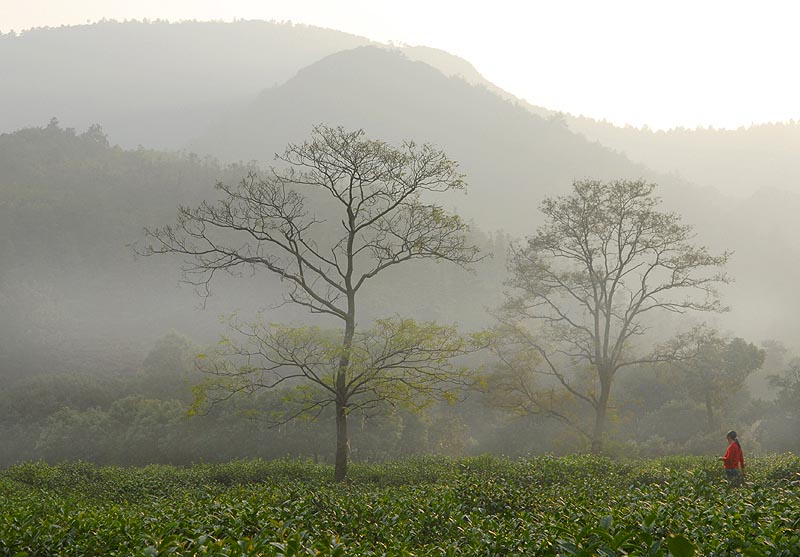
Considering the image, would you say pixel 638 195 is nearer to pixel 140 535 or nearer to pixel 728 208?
pixel 140 535

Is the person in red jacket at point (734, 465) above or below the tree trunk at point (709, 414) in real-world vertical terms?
above

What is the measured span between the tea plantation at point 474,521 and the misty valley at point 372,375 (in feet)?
0.21

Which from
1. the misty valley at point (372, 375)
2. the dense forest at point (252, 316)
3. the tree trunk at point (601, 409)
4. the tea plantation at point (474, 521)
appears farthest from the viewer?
the dense forest at point (252, 316)

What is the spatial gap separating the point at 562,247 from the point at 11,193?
403 ft

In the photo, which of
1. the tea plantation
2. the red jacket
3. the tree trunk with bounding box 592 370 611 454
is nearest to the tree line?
the tree trunk with bounding box 592 370 611 454

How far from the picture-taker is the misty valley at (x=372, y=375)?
8.34 m

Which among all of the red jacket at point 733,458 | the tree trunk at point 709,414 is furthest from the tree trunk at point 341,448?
the tree trunk at point 709,414

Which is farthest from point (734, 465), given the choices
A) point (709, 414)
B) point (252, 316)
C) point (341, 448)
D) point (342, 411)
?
point (252, 316)

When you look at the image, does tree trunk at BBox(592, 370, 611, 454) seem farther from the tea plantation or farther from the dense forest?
the tea plantation

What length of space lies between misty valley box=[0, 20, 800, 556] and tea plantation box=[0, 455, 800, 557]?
6cm

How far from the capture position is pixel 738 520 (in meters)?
6.49

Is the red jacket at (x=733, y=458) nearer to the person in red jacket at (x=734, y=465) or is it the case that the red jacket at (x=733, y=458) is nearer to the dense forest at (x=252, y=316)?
the person in red jacket at (x=734, y=465)

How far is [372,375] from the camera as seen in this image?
17766 mm

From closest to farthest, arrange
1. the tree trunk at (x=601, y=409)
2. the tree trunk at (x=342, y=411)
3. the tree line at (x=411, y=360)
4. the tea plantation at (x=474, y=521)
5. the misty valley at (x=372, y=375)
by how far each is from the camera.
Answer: the tea plantation at (x=474, y=521) → the misty valley at (x=372, y=375) → the tree trunk at (x=342, y=411) → the tree line at (x=411, y=360) → the tree trunk at (x=601, y=409)
